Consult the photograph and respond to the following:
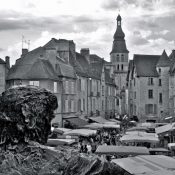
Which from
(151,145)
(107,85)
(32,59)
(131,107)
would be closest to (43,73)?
(32,59)

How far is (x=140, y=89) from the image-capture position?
67.1 meters

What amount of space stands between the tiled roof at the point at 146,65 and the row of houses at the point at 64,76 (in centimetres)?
598

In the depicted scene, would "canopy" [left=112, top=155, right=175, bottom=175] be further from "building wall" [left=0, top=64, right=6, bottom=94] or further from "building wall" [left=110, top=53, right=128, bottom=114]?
"building wall" [left=110, top=53, right=128, bottom=114]

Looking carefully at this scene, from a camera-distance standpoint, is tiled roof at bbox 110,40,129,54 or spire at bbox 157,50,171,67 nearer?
spire at bbox 157,50,171,67

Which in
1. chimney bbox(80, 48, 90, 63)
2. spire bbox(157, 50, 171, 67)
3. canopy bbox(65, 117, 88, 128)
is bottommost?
canopy bbox(65, 117, 88, 128)

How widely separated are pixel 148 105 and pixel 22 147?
5428cm

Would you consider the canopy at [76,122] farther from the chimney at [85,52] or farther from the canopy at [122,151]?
the canopy at [122,151]

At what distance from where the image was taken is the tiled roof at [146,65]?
219ft

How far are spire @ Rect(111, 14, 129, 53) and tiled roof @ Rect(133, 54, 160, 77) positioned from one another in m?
47.3

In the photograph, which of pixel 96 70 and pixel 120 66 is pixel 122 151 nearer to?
pixel 96 70

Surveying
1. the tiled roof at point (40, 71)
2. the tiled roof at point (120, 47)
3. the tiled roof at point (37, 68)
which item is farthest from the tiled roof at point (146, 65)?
the tiled roof at point (120, 47)

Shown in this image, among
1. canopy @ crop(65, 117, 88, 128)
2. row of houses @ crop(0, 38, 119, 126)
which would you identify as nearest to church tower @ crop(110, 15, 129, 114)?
row of houses @ crop(0, 38, 119, 126)

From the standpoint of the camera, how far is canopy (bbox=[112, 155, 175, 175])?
11.8 m

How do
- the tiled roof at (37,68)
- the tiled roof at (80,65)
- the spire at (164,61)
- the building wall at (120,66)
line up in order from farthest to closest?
1. the building wall at (120,66)
2. the spire at (164,61)
3. the tiled roof at (80,65)
4. the tiled roof at (37,68)
